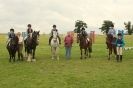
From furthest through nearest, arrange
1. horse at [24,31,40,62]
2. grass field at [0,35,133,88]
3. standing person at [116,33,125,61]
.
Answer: horse at [24,31,40,62], standing person at [116,33,125,61], grass field at [0,35,133,88]

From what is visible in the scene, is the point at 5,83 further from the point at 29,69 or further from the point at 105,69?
the point at 105,69

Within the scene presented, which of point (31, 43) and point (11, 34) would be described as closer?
point (11, 34)

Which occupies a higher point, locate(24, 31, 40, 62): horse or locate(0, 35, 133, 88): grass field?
locate(24, 31, 40, 62): horse

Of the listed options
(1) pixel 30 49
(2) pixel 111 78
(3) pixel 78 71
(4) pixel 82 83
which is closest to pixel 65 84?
(4) pixel 82 83

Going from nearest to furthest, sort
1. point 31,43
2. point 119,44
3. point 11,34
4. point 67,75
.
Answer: point 67,75 < point 11,34 < point 119,44 < point 31,43

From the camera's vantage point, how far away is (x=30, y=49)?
28.2 m

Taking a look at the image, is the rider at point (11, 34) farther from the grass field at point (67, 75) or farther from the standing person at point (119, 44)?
the standing person at point (119, 44)

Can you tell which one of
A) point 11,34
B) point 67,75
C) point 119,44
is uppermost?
point 11,34

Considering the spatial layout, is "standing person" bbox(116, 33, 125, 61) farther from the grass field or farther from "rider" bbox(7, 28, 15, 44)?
"rider" bbox(7, 28, 15, 44)

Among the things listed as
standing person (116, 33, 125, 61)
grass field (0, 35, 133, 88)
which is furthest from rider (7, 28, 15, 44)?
standing person (116, 33, 125, 61)

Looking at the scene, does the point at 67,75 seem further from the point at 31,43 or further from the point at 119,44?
the point at 119,44

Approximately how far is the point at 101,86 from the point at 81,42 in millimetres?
12196

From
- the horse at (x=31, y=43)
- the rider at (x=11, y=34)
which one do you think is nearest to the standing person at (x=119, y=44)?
the horse at (x=31, y=43)

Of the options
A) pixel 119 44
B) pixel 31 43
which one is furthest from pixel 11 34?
pixel 119 44
